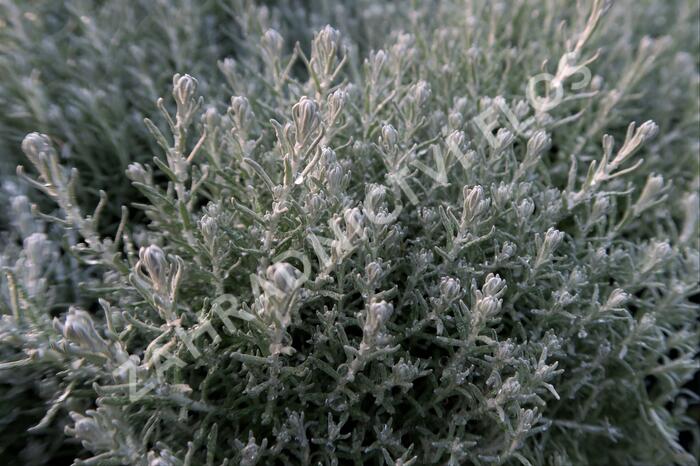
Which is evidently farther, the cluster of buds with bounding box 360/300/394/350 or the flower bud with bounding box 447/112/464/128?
the flower bud with bounding box 447/112/464/128

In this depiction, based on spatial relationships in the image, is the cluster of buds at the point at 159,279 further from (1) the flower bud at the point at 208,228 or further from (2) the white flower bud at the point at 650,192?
(2) the white flower bud at the point at 650,192

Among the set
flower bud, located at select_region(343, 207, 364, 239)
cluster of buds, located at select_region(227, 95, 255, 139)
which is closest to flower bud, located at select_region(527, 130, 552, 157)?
flower bud, located at select_region(343, 207, 364, 239)

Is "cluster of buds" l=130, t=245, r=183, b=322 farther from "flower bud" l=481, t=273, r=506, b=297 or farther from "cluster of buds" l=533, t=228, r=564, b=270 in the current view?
"cluster of buds" l=533, t=228, r=564, b=270

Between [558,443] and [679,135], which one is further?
[679,135]

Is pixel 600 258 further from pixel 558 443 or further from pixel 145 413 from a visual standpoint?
pixel 145 413

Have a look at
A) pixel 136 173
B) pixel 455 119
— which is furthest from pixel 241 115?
pixel 455 119

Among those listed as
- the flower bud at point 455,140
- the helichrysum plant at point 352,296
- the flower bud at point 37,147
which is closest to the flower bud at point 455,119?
the helichrysum plant at point 352,296

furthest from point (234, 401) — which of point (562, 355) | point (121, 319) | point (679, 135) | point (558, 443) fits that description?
point (679, 135)

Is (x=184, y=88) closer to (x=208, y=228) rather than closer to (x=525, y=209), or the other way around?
(x=208, y=228)
